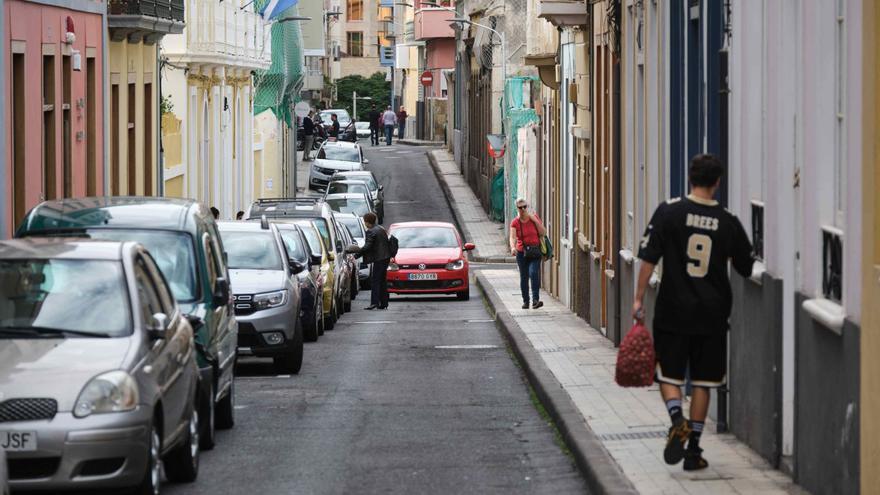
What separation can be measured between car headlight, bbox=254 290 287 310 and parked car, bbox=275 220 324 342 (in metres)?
2.07

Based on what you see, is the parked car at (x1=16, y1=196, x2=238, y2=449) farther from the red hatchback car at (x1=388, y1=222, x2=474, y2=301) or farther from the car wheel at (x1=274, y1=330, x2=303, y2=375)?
the red hatchback car at (x1=388, y1=222, x2=474, y2=301)

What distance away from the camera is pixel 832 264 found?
9.67 metres

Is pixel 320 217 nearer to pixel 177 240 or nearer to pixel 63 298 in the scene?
pixel 177 240

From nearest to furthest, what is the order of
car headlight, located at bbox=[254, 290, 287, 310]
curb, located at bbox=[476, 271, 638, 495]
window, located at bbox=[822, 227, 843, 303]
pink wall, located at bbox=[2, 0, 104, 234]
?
window, located at bbox=[822, 227, 843, 303] < curb, located at bbox=[476, 271, 638, 495] < car headlight, located at bbox=[254, 290, 287, 310] < pink wall, located at bbox=[2, 0, 104, 234]

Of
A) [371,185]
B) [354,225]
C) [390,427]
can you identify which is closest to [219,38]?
[354,225]

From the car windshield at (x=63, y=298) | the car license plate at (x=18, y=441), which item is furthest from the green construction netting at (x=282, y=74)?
the car license plate at (x=18, y=441)

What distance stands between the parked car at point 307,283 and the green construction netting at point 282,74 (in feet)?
86.8

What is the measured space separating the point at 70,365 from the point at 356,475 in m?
2.52

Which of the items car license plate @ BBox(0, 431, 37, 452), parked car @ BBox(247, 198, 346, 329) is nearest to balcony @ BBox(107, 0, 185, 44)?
parked car @ BBox(247, 198, 346, 329)

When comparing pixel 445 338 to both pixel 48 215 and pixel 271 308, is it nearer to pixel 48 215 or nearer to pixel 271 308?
pixel 271 308

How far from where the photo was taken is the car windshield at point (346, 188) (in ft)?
193

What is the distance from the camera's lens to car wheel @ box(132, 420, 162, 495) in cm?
1018

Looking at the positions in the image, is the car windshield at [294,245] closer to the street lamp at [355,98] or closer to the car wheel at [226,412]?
the car wheel at [226,412]

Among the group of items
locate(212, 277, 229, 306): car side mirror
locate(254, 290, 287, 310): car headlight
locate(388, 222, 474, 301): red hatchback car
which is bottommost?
locate(388, 222, 474, 301): red hatchback car
